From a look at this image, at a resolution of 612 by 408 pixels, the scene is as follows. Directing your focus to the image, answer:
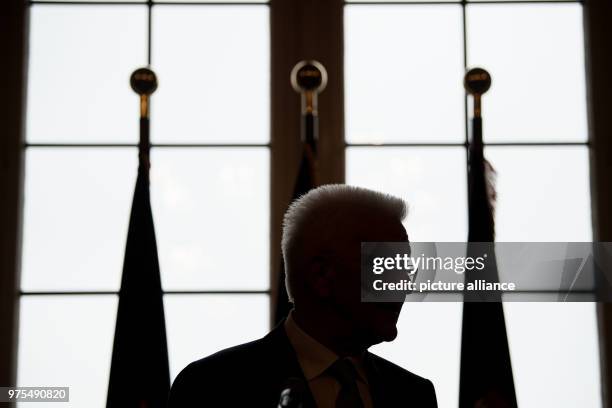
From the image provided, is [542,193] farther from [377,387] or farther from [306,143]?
[377,387]

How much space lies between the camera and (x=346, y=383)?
162 centimetres

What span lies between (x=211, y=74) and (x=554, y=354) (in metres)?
1.80

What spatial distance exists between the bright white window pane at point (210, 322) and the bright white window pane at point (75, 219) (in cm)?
29

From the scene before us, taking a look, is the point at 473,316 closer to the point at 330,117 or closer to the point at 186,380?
the point at 330,117

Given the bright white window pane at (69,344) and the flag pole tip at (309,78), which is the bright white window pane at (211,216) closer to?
the bright white window pane at (69,344)

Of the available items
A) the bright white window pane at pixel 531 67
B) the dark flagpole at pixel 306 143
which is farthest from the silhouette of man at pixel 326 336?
the bright white window pane at pixel 531 67

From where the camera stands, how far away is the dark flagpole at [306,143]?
113 inches

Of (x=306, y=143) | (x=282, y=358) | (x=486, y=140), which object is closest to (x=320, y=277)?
(x=282, y=358)

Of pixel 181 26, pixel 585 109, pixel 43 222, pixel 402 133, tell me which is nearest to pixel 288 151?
pixel 402 133

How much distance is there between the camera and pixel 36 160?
3.49m

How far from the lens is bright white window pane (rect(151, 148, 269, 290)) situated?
11.2 feet

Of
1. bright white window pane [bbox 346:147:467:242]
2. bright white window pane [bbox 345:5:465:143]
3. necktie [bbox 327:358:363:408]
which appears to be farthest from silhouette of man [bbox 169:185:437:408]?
bright white window pane [bbox 345:5:465:143]

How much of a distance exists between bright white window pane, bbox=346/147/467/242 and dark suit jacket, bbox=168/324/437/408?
1772 millimetres

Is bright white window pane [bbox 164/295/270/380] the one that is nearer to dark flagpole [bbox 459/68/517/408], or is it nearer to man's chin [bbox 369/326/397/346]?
dark flagpole [bbox 459/68/517/408]
